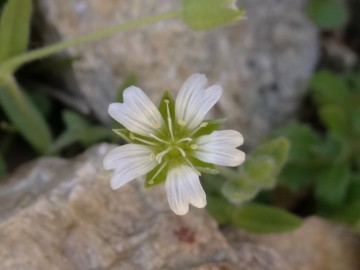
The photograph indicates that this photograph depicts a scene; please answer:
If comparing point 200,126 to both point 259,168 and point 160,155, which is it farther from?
point 259,168

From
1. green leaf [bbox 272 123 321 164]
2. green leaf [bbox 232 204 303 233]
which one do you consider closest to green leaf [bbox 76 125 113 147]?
green leaf [bbox 232 204 303 233]

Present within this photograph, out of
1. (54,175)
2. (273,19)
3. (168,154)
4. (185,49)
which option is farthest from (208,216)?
(273,19)

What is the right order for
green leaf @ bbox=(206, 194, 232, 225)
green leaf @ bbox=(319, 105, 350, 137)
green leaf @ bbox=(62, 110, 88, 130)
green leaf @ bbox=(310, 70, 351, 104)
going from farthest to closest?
green leaf @ bbox=(310, 70, 351, 104), green leaf @ bbox=(319, 105, 350, 137), green leaf @ bbox=(62, 110, 88, 130), green leaf @ bbox=(206, 194, 232, 225)

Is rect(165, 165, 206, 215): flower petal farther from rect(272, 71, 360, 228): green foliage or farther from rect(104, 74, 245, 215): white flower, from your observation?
rect(272, 71, 360, 228): green foliage

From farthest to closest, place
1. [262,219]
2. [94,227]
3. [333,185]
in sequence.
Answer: [333,185]
[262,219]
[94,227]

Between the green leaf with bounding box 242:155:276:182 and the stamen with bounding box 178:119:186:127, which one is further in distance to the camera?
the green leaf with bounding box 242:155:276:182

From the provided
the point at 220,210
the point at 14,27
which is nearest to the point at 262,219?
the point at 220,210

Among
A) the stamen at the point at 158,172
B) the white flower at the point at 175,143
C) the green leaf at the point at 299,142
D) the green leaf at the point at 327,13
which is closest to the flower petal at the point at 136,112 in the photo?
the white flower at the point at 175,143
